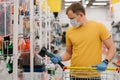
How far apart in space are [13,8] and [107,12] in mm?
19559

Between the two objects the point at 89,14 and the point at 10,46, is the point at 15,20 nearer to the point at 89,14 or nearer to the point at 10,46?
the point at 10,46

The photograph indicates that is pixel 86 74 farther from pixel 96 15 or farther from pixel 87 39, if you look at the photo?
pixel 96 15

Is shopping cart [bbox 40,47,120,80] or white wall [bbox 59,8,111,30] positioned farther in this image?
white wall [bbox 59,8,111,30]

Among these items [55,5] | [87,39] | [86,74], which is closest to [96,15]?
[55,5]

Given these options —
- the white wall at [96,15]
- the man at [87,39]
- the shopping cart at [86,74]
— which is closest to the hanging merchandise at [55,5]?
the man at [87,39]

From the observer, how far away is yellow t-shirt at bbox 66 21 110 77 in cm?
309

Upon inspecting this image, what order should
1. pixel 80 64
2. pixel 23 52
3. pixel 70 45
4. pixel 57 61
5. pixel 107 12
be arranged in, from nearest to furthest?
1. pixel 57 61
2. pixel 80 64
3. pixel 70 45
4. pixel 23 52
5. pixel 107 12

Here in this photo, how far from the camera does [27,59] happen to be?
4.54 meters

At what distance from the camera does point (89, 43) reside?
3.10 m

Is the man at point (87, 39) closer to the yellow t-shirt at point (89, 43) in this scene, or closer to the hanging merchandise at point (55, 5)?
the yellow t-shirt at point (89, 43)

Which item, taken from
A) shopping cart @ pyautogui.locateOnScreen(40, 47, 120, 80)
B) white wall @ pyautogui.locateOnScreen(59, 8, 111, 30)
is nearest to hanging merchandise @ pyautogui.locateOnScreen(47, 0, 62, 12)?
shopping cart @ pyautogui.locateOnScreen(40, 47, 120, 80)

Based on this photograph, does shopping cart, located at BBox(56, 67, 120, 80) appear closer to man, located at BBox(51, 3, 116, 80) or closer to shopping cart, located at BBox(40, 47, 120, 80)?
shopping cart, located at BBox(40, 47, 120, 80)

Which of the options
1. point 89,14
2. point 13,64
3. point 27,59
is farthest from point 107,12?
point 13,64

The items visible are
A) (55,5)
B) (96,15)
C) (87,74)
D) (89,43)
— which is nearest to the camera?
(87,74)
